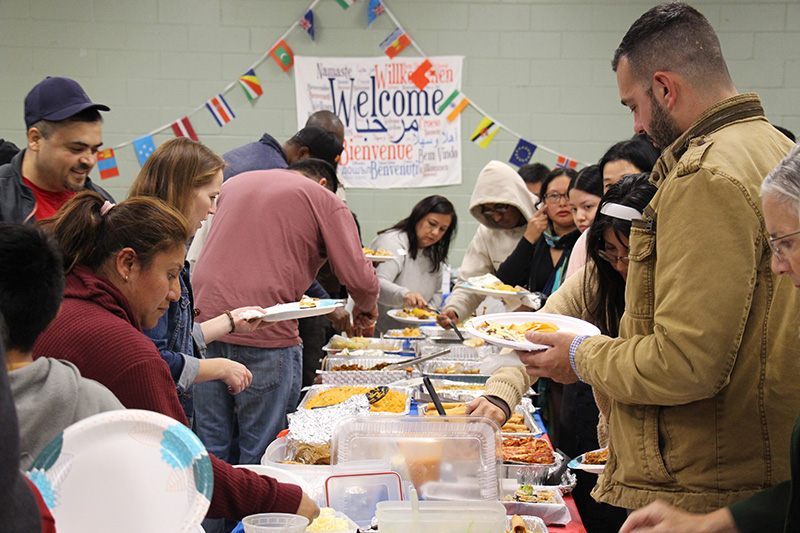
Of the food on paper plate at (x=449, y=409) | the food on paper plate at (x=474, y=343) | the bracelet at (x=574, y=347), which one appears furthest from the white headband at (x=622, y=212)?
the food on paper plate at (x=474, y=343)

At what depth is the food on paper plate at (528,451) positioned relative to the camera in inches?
80.7

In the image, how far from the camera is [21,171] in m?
2.49

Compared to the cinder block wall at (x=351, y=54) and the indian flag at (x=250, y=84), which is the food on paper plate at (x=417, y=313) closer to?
the cinder block wall at (x=351, y=54)

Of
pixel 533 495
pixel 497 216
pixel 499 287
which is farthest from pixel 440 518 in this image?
pixel 497 216

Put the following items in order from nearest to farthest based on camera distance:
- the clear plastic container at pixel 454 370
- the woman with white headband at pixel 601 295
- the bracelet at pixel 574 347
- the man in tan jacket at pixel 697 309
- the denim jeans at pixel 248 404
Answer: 1. the man in tan jacket at pixel 697 309
2. the bracelet at pixel 574 347
3. the woman with white headband at pixel 601 295
4. the denim jeans at pixel 248 404
5. the clear plastic container at pixel 454 370

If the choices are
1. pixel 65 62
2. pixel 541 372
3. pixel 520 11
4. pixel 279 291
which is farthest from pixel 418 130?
pixel 541 372

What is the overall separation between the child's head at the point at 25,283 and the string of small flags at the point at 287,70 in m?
5.29

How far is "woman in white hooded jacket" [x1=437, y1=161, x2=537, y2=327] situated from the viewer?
14.4 feet

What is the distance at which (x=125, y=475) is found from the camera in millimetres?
972

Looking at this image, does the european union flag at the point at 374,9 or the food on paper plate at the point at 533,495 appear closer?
the food on paper plate at the point at 533,495

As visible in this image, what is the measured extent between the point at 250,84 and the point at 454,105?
1807 millimetres

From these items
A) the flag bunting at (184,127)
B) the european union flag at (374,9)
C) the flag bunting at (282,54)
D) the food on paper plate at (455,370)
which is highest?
the european union flag at (374,9)

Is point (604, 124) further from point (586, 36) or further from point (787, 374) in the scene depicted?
Answer: point (787, 374)

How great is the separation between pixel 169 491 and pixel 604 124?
19.1 ft
